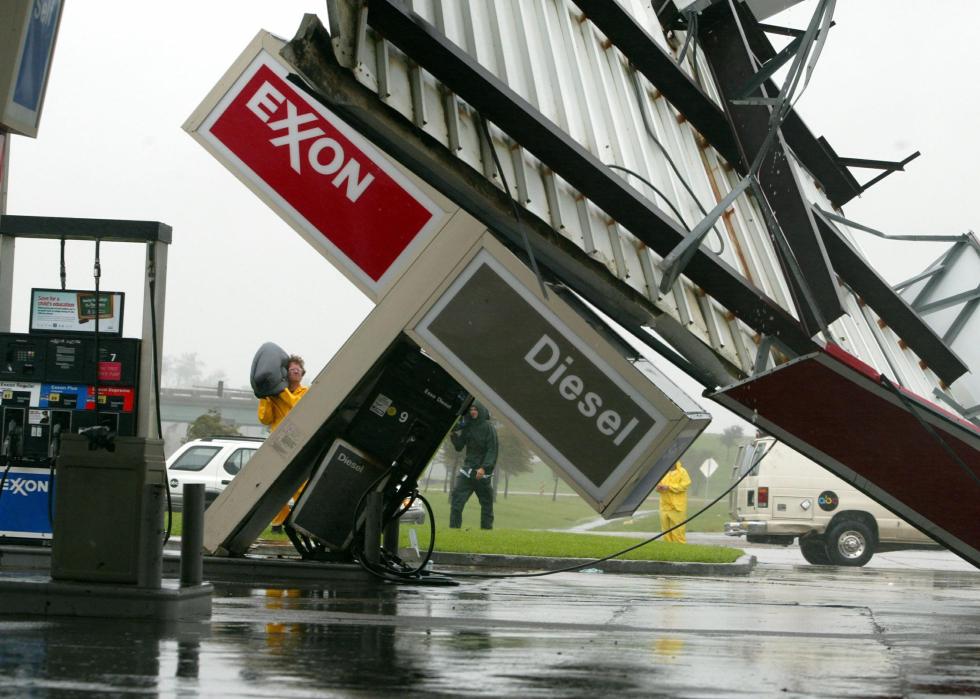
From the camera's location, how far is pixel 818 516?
20.4 meters

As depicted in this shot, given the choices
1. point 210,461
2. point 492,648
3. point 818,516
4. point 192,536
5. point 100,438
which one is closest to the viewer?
point 492,648

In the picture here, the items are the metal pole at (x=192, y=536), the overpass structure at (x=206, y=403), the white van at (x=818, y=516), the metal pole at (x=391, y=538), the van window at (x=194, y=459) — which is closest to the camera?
the metal pole at (x=192, y=536)

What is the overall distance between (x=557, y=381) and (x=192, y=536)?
3.02 meters

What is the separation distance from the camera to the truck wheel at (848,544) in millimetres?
20188

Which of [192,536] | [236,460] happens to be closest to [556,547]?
[192,536]

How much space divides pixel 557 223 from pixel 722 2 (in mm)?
2710

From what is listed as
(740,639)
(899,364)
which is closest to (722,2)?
(899,364)

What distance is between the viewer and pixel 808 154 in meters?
12.9

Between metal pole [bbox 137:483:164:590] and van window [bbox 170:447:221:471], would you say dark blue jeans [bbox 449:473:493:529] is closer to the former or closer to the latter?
van window [bbox 170:447:221:471]

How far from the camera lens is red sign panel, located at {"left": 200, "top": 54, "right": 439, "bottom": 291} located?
9992 mm

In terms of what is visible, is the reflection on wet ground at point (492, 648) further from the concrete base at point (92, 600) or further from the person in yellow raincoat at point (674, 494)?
the person in yellow raincoat at point (674, 494)

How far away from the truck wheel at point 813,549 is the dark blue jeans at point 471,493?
4884mm

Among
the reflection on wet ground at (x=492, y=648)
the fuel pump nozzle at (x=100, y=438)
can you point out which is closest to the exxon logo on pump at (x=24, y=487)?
the reflection on wet ground at (x=492, y=648)

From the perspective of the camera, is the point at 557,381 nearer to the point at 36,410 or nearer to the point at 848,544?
the point at 36,410
